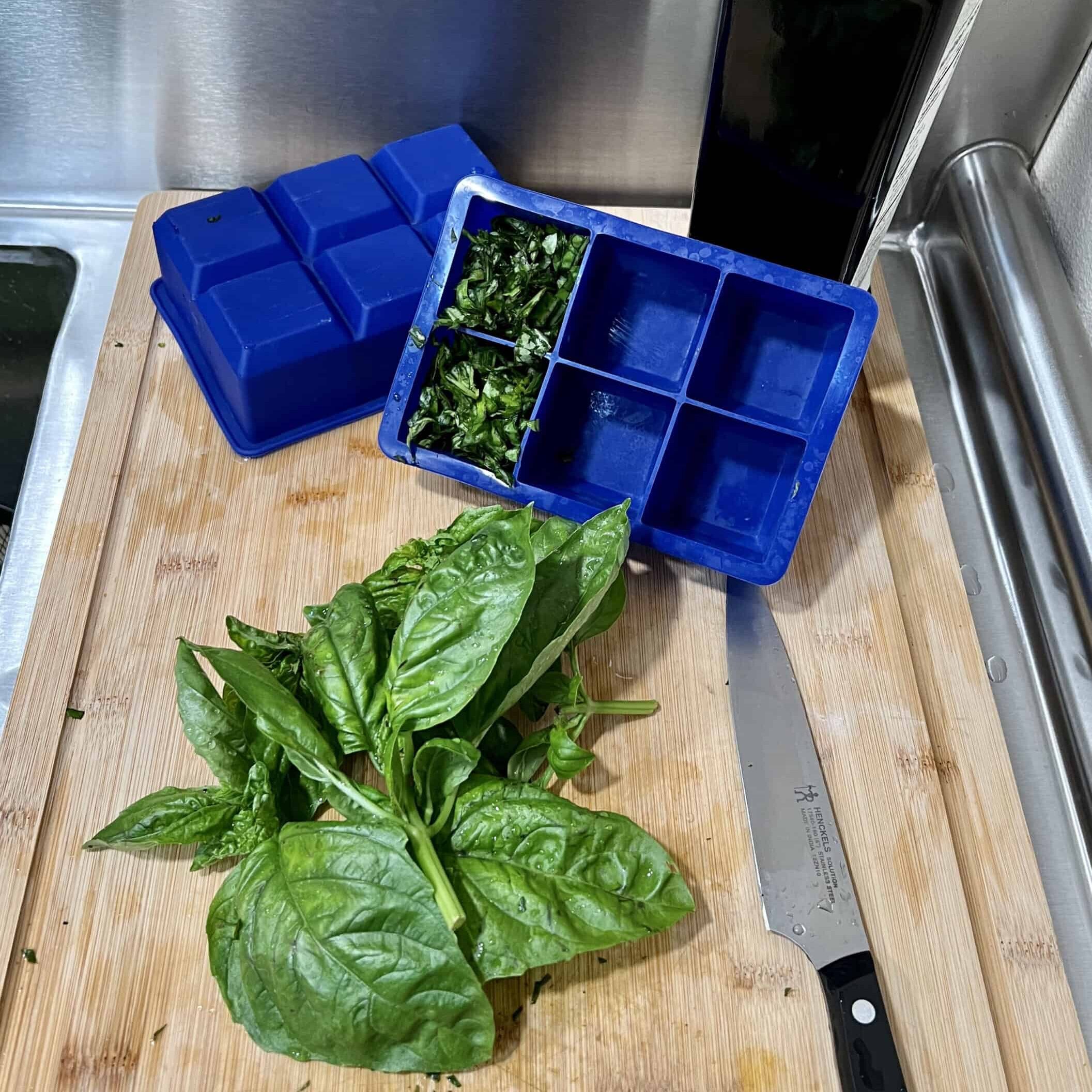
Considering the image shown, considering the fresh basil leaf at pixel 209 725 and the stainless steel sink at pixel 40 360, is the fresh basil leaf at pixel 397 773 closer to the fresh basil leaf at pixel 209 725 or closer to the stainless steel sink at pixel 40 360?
the fresh basil leaf at pixel 209 725

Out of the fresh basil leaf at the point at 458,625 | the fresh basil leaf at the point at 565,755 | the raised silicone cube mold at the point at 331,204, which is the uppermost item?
the raised silicone cube mold at the point at 331,204

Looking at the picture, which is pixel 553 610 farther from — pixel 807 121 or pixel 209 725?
pixel 807 121

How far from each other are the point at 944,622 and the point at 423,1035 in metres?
0.59

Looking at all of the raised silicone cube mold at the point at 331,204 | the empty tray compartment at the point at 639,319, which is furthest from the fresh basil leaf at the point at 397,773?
the raised silicone cube mold at the point at 331,204

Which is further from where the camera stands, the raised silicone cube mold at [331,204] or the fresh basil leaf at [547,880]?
the raised silicone cube mold at [331,204]

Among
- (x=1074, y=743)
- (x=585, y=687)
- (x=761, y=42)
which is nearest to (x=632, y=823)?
(x=585, y=687)

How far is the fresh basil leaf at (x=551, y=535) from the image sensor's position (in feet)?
2.74

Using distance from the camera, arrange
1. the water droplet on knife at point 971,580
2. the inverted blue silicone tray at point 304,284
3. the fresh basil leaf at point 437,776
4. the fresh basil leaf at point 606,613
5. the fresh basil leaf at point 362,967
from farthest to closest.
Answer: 1. the water droplet on knife at point 971,580
2. the inverted blue silicone tray at point 304,284
3. the fresh basil leaf at point 606,613
4. the fresh basil leaf at point 437,776
5. the fresh basil leaf at point 362,967

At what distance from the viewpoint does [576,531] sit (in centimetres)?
82

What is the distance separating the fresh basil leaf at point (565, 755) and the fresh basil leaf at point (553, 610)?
0.15ft

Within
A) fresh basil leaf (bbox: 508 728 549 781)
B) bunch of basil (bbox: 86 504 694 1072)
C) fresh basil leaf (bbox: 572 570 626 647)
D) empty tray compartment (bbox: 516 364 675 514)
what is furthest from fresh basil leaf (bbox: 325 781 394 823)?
empty tray compartment (bbox: 516 364 675 514)

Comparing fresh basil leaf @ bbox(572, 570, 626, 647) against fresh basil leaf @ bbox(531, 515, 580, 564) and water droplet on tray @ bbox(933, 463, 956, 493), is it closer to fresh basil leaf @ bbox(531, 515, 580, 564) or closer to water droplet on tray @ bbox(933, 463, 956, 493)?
fresh basil leaf @ bbox(531, 515, 580, 564)

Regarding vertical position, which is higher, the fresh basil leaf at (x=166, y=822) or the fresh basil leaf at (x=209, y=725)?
the fresh basil leaf at (x=209, y=725)

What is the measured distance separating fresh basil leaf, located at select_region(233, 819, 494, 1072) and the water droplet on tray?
0.73m
